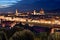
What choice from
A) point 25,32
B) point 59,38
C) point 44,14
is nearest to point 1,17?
point 44,14

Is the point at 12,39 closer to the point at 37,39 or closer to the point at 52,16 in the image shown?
the point at 37,39

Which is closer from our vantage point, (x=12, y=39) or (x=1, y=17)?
(x=12, y=39)

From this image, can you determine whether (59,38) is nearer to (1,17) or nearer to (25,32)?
(25,32)

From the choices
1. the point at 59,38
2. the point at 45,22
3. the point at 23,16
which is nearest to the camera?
the point at 59,38

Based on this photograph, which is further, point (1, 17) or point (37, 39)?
point (1, 17)

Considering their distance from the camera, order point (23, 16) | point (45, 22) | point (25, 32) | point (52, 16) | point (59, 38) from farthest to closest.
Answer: point (23, 16) < point (52, 16) < point (45, 22) < point (25, 32) < point (59, 38)

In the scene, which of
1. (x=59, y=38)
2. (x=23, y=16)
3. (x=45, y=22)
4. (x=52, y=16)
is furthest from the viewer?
(x=23, y=16)

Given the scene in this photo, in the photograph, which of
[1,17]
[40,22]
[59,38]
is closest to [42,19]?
[40,22]

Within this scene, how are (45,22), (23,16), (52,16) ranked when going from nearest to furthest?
(45,22) < (52,16) < (23,16)
